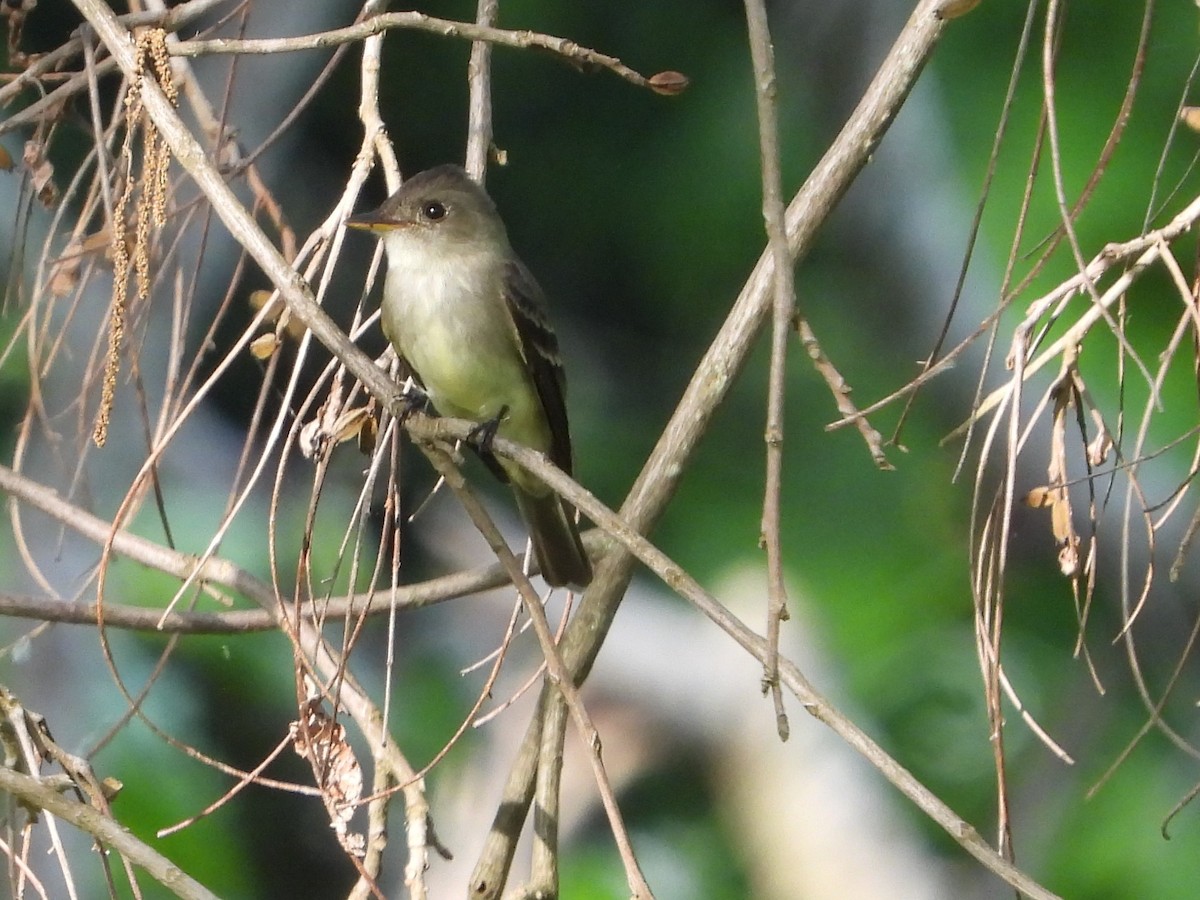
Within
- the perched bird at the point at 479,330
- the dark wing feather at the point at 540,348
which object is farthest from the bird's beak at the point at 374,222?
the dark wing feather at the point at 540,348

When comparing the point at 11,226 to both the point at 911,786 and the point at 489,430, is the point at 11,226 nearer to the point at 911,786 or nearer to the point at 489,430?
the point at 489,430

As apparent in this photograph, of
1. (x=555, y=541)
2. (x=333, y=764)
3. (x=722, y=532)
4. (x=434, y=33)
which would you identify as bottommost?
(x=722, y=532)

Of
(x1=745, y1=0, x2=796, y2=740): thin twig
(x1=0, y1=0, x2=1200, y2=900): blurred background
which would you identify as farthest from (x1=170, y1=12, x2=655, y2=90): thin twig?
(x1=0, y1=0, x2=1200, y2=900): blurred background

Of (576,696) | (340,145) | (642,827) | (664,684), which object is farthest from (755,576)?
(576,696)

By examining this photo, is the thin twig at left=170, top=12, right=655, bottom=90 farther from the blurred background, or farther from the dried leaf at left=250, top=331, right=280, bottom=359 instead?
the blurred background

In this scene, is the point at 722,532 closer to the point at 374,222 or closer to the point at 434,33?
the point at 374,222

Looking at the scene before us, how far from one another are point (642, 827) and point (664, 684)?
0.76 ft

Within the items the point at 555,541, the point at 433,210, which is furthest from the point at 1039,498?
the point at 433,210

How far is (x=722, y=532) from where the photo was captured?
6.76 ft

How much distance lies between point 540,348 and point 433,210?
26 cm

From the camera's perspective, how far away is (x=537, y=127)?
7.07 feet

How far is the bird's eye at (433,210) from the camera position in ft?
5.47

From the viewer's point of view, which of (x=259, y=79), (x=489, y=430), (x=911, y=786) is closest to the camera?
(x=911, y=786)

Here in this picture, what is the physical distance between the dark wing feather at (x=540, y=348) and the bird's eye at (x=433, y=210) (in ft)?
0.51
